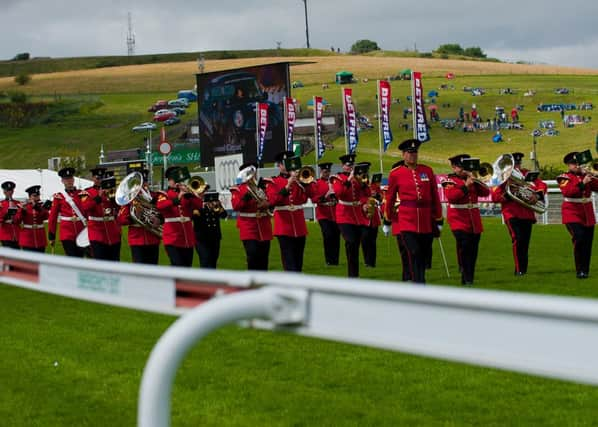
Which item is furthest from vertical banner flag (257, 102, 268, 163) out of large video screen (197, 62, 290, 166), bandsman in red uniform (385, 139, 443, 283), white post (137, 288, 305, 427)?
white post (137, 288, 305, 427)

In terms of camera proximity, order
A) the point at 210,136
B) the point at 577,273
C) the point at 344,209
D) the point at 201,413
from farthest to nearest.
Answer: the point at 210,136 < the point at 344,209 < the point at 577,273 < the point at 201,413

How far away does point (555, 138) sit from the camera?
8819 cm

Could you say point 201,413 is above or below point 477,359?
below

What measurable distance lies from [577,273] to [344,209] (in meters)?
3.87

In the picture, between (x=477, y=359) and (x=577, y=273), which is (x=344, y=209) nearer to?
(x=577, y=273)

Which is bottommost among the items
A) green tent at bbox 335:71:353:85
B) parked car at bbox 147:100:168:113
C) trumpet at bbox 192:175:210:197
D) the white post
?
trumpet at bbox 192:175:210:197

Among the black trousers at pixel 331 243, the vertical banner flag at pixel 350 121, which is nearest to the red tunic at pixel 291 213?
the black trousers at pixel 331 243

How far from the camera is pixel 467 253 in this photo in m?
16.6

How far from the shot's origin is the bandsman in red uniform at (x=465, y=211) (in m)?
16.6

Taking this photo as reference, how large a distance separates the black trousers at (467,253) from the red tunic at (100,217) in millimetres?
5633

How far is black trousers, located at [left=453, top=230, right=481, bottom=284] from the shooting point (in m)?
16.5

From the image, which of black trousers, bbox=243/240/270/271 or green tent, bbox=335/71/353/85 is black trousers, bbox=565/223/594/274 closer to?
black trousers, bbox=243/240/270/271

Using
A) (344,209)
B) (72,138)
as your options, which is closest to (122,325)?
(344,209)

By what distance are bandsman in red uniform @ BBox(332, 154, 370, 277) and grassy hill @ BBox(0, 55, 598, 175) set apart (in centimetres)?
5316
